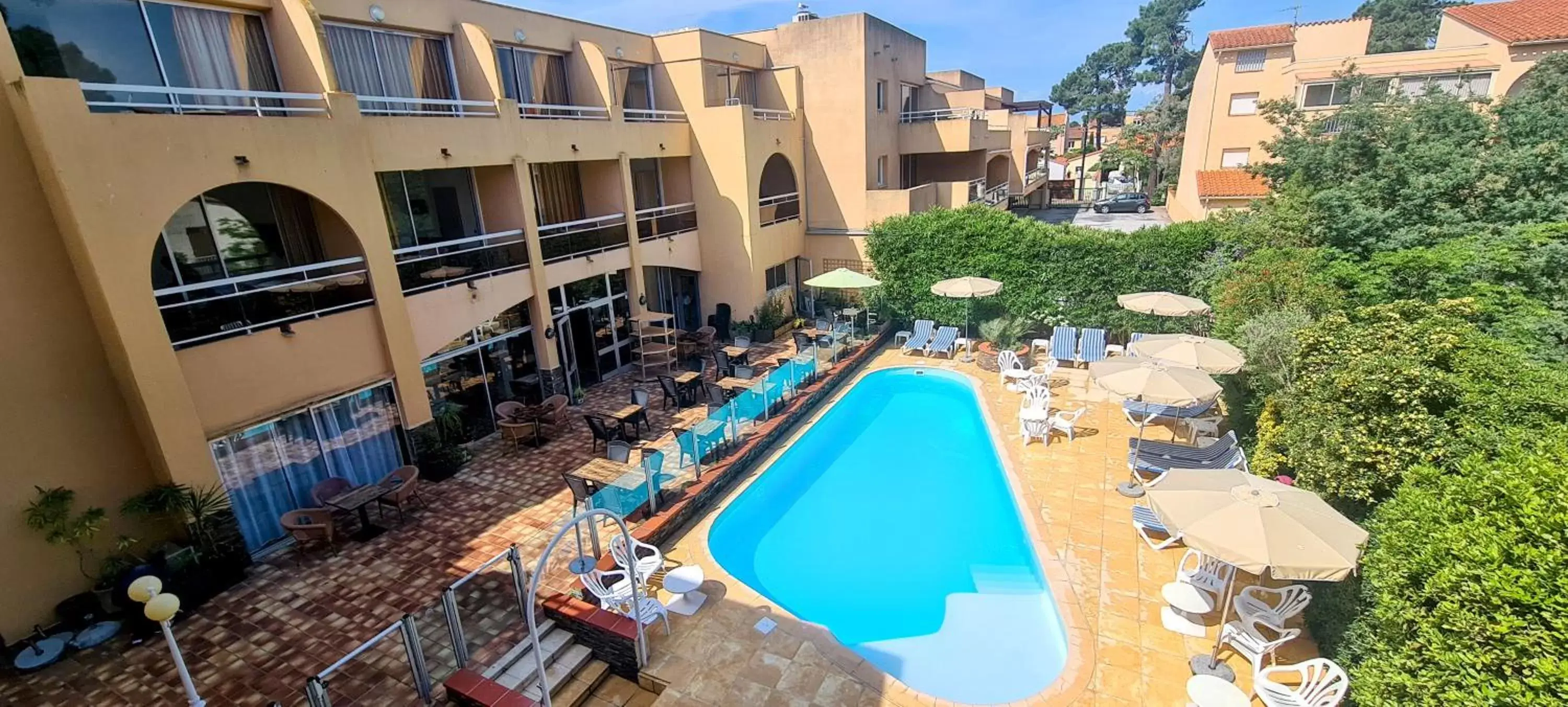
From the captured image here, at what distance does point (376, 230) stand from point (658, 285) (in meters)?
9.49

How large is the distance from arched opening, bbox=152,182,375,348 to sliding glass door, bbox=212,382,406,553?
5.37 ft

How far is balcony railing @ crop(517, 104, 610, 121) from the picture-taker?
14938 mm

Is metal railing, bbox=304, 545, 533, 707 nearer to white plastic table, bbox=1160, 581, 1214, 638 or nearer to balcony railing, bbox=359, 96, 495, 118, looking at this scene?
white plastic table, bbox=1160, 581, 1214, 638

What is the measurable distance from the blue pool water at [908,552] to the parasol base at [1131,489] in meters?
1.98

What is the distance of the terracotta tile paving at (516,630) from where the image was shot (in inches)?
293

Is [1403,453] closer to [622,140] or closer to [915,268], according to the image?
[915,268]

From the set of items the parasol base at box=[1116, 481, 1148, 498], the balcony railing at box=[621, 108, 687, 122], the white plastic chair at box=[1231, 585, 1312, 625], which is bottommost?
the parasol base at box=[1116, 481, 1148, 498]

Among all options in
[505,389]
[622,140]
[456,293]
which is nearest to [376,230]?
[456,293]

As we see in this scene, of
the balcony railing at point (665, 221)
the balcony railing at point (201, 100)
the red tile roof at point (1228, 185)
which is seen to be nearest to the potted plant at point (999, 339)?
the balcony railing at point (665, 221)

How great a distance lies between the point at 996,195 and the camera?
2827cm

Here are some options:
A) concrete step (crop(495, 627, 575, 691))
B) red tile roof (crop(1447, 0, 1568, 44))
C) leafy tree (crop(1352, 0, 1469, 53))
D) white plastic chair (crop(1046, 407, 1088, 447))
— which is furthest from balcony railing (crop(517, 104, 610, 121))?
leafy tree (crop(1352, 0, 1469, 53))

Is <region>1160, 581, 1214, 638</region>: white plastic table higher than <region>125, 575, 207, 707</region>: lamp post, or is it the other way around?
<region>125, 575, 207, 707</region>: lamp post

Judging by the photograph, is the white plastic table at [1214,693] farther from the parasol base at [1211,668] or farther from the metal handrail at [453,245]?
the metal handrail at [453,245]

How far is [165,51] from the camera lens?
32.0 feet
